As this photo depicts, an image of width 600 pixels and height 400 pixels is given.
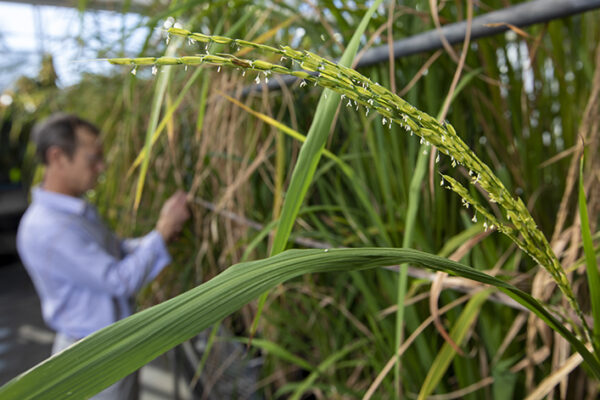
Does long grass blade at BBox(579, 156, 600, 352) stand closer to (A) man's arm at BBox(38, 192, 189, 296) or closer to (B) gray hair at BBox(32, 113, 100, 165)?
(A) man's arm at BBox(38, 192, 189, 296)

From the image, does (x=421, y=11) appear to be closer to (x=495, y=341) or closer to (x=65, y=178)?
(x=495, y=341)

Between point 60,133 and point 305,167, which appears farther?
point 60,133

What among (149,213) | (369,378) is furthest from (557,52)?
(149,213)

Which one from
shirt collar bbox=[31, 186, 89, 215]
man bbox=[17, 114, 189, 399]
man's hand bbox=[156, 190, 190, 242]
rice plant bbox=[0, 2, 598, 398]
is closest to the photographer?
rice plant bbox=[0, 2, 598, 398]

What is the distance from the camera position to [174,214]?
3.13 feet

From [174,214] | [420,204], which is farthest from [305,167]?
[174,214]

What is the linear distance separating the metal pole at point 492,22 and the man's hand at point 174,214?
0.53m

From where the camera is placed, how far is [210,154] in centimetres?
76

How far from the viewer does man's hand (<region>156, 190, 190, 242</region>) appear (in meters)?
0.94

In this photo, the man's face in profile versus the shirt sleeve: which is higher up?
the man's face in profile

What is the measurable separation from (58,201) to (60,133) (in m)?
0.18

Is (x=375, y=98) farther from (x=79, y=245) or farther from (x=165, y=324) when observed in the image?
(x=79, y=245)

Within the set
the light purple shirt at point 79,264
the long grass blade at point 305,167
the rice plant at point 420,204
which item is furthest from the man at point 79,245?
the long grass blade at point 305,167

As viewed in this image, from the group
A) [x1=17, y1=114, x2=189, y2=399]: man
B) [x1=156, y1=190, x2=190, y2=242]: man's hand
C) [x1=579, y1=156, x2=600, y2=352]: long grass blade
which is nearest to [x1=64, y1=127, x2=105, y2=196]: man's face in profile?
[x1=17, y1=114, x2=189, y2=399]: man
